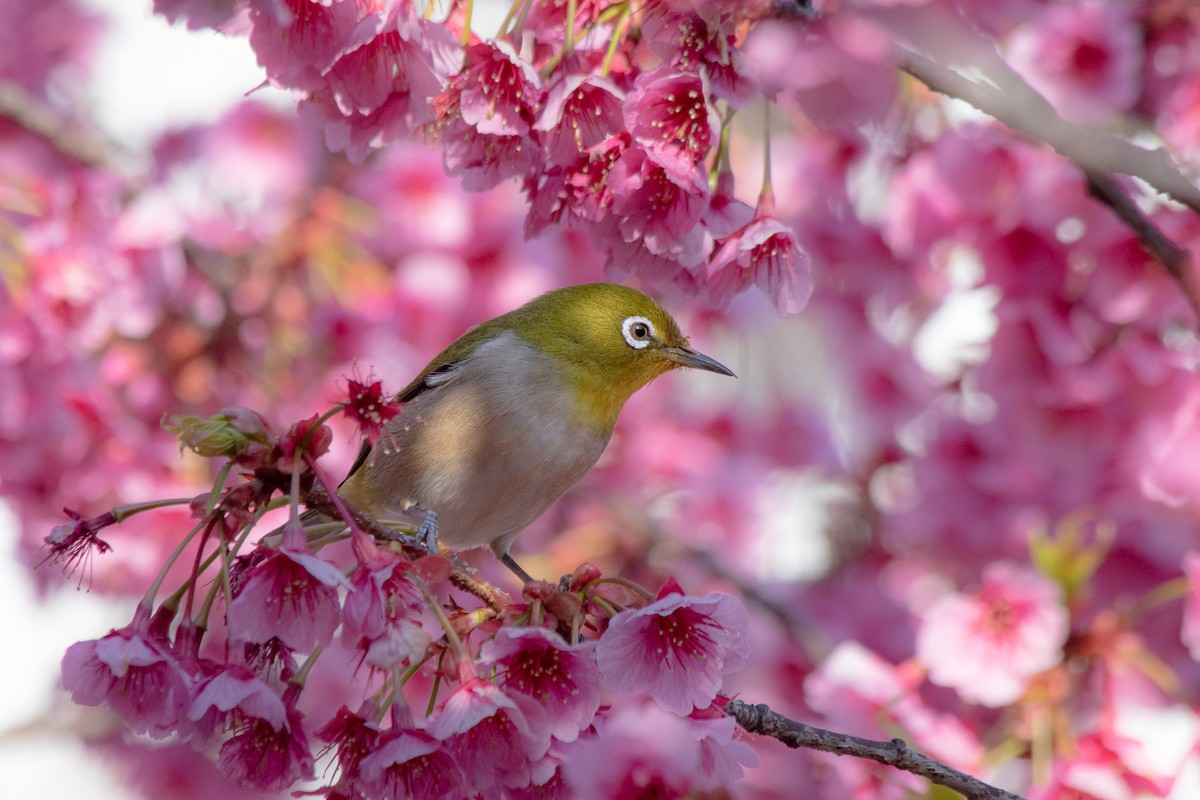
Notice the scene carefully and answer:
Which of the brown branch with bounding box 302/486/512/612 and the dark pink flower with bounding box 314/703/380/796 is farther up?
the brown branch with bounding box 302/486/512/612

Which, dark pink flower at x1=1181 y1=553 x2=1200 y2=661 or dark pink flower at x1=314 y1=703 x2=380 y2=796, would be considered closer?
dark pink flower at x1=314 y1=703 x2=380 y2=796

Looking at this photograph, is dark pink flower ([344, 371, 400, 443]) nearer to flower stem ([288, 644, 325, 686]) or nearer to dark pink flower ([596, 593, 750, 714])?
flower stem ([288, 644, 325, 686])

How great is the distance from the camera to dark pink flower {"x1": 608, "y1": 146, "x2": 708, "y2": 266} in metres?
2.23

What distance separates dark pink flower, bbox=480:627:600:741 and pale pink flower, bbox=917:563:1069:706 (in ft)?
5.57

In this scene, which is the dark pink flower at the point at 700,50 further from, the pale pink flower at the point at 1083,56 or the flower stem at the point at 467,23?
the pale pink flower at the point at 1083,56

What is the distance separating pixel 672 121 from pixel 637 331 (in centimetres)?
152

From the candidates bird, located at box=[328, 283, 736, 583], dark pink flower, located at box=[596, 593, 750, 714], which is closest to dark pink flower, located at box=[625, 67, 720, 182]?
dark pink flower, located at box=[596, 593, 750, 714]

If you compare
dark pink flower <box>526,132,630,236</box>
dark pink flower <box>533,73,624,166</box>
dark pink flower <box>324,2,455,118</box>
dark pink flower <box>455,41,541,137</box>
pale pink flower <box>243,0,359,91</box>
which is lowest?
dark pink flower <box>526,132,630,236</box>

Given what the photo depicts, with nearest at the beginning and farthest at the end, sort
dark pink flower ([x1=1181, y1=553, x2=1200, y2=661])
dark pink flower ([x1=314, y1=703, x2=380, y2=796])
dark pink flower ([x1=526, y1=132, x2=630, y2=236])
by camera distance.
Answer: dark pink flower ([x1=314, y1=703, x2=380, y2=796])
dark pink flower ([x1=526, y1=132, x2=630, y2=236])
dark pink flower ([x1=1181, y1=553, x2=1200, y2=661])

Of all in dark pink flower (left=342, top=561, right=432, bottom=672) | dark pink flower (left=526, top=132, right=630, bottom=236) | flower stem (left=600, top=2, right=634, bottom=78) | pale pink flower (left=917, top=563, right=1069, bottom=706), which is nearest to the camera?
dark pink flower (left=342, top=561, right=432, bottom=672)

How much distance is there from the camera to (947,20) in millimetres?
3045

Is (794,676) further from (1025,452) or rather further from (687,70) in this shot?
(687,70)

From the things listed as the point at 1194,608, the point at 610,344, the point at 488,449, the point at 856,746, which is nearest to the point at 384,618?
the point at 856,746

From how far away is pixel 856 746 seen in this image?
2.12 meters
